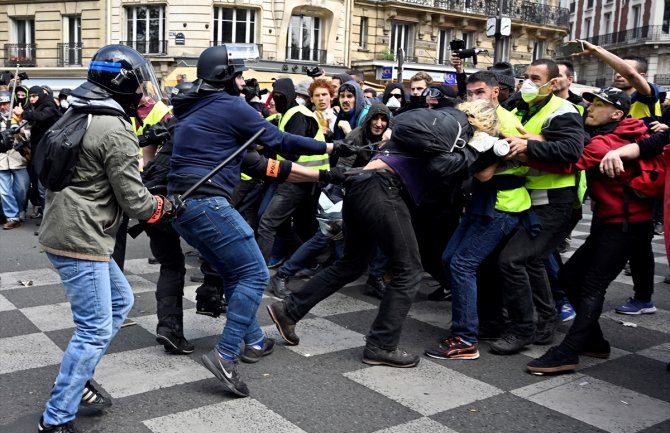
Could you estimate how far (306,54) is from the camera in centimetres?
3216

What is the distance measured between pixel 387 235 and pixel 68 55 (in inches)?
1201

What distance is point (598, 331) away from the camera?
16.1ft

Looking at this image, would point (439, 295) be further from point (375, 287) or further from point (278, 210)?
point (278, 210)

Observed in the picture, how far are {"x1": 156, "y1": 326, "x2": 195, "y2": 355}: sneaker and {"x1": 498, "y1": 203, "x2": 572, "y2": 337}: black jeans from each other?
6.95 feet

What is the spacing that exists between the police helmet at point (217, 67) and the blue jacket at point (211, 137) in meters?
0.09

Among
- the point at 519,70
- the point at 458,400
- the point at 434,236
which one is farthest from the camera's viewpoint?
the point at 519,70

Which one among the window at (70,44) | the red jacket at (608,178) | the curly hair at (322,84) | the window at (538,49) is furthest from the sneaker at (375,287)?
the window at (538,49)

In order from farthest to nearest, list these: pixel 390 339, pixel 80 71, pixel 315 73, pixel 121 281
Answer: pixel 80 71, pixel 315 73, pixel 390 339, pixel 121 281

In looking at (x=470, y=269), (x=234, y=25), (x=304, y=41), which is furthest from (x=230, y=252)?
(x=304, y=41)

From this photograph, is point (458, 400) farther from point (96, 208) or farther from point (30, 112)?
point (30, 112)

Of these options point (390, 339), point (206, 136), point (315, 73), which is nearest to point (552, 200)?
point (390, 339)

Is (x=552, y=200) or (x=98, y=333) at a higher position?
(x=552, y=200)

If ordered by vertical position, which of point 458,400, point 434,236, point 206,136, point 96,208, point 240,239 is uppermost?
point 206,136

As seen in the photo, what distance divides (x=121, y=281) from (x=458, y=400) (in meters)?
1.94
